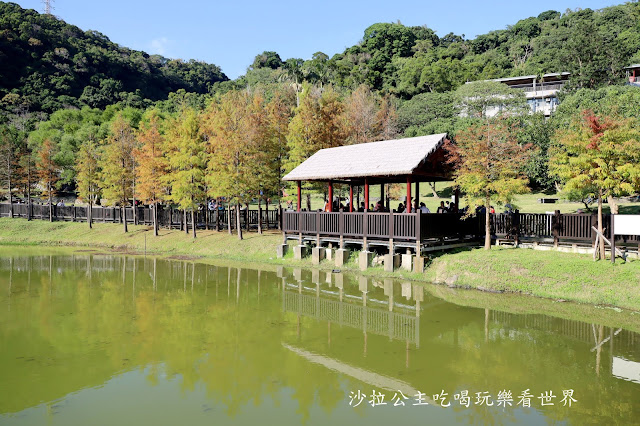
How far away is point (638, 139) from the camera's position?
15.1 m

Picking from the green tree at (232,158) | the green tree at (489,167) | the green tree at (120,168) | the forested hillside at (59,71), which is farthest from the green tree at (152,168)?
the forested hillside at (59,71)

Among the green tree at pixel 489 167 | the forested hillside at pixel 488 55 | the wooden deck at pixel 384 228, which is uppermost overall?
the forested hillside at pixel 488 55

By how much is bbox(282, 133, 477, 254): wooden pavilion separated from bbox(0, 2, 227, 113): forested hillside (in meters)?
79.1

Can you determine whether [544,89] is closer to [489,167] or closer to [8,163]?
[489,167]

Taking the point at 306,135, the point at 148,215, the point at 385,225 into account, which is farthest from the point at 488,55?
the point at 385,225

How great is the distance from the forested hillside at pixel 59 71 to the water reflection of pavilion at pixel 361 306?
83332 millimetres

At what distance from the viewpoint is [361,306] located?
14008 mm

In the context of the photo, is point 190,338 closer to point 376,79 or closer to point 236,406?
point 236,406

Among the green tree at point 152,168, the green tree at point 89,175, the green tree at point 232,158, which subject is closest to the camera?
the green tree at point 232,158

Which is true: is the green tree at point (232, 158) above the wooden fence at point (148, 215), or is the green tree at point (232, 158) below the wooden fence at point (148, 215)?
above

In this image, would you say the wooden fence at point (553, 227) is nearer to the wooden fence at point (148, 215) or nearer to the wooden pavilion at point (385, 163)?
the wooden pavilion at point (385, 163)

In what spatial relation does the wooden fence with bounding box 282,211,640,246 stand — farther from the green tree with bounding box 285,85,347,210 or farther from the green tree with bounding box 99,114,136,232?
the green tree with bounding box 99,114,136,232

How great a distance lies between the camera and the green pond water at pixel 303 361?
7090 mm

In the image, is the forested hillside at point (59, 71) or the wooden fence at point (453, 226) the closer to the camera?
the wooden fence at point (453, 226)
